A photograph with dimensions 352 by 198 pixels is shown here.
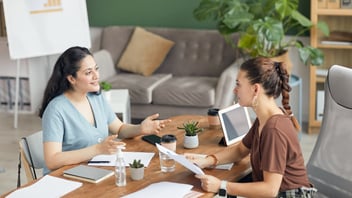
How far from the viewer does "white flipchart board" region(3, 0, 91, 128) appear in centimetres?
570

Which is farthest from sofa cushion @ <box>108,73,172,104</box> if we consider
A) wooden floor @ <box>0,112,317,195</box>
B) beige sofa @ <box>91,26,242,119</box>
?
wooden floor @ <box>0,112,317,195</box>

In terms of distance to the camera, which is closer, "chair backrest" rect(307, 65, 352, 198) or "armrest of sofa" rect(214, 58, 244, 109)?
"chair backrest" rect(307, 65, 352, 198)

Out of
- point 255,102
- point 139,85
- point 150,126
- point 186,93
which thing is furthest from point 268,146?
point 139,85

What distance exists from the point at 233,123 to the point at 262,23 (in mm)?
2182

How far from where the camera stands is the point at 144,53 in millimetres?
6137

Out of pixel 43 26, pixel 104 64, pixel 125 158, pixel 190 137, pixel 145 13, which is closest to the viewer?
pixel 125 158

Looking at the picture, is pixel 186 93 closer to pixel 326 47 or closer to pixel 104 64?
pixel 104 64

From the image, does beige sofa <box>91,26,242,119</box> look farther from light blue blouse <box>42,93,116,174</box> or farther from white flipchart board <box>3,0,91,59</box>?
light blue blouse <box>42,93,116,174</box>

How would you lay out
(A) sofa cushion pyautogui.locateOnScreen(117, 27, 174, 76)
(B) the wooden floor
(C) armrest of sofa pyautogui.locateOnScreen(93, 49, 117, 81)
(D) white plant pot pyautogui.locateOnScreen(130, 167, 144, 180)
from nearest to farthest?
(D) white plant pot pyautogui.locateOnScreen(130, 167, 144, 180), (B) the wooden floor, (C) armrest of sofa pyautogui.locateOnScreen(93, 49, 117, 81), (A) sofa cushion pyautogui.locateOnScreen(117, 27, 174, 76)

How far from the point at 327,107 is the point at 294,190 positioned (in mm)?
566

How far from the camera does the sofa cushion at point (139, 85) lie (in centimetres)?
564

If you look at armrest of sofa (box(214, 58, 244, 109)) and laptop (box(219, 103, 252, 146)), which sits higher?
laptop (box(219, 103, 252, 146))

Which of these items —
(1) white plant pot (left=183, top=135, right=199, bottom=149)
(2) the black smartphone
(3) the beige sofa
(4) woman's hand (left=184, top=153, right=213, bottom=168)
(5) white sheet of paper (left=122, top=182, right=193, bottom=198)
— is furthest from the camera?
(3) the beige sofa

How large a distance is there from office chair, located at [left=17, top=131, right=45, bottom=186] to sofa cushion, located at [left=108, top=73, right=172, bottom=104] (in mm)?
2438
